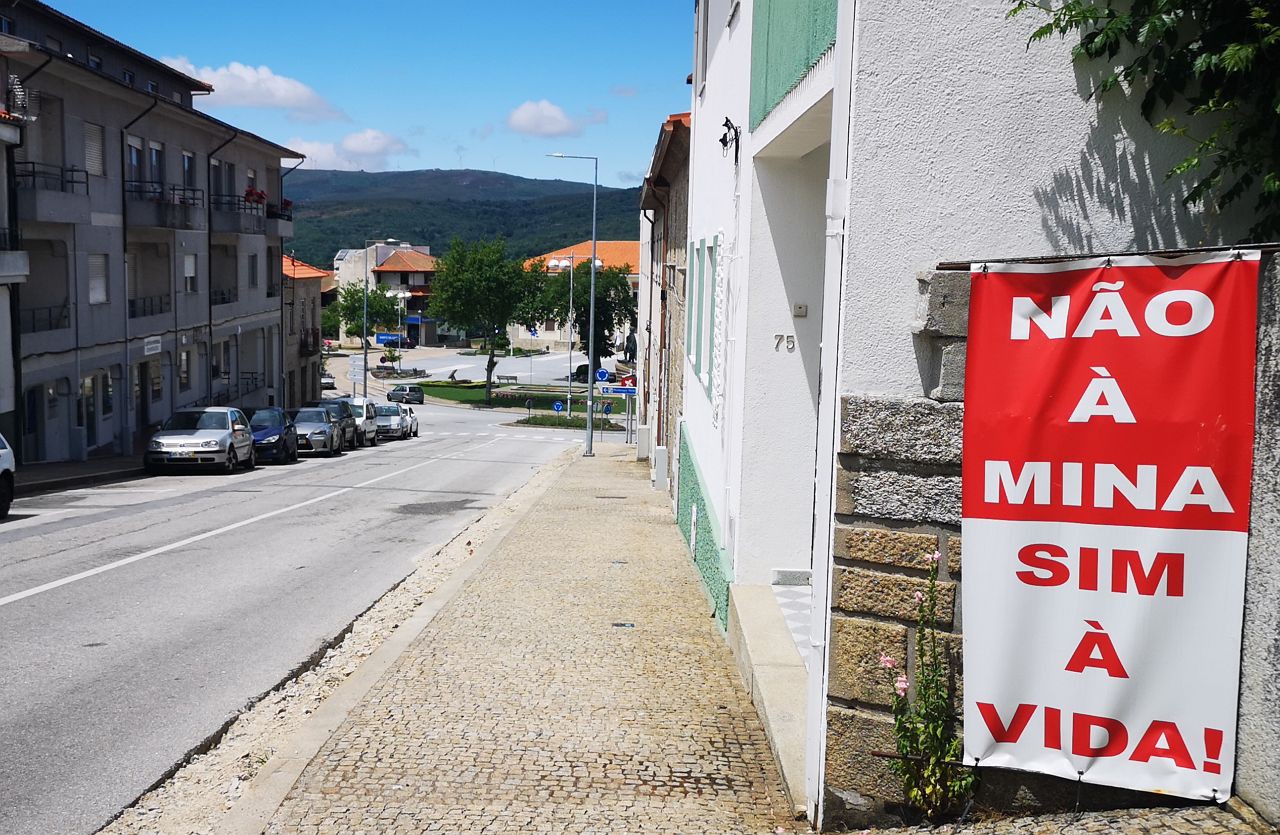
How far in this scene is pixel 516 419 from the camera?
71438 mm

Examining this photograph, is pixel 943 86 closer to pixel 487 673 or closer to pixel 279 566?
pixel 487 673

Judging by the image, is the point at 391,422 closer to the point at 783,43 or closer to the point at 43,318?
the point at 43,318

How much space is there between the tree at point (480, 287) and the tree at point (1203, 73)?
8834 cm

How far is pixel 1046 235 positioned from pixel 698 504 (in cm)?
778

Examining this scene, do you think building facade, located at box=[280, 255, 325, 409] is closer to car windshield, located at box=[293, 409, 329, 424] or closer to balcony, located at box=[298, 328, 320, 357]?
balcony, located at box=[298, 328, 320, 357]

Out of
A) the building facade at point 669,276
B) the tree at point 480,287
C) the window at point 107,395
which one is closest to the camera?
the building facade at point 669,276

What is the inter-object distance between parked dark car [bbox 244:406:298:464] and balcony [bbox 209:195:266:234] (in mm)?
11619

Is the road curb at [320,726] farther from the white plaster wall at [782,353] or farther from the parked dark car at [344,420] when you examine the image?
the parked dark car at [344,420]

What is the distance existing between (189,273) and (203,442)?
15.2m

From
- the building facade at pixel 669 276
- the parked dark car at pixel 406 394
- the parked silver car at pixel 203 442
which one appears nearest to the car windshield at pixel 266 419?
the parked silver car at pixel 203 442

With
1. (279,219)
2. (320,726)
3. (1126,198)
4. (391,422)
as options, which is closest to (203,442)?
(391,422)

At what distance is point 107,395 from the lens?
34719 mm

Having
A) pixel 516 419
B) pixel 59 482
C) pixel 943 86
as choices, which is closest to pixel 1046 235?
pixel 943 86

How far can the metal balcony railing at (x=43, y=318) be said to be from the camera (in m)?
29.5
